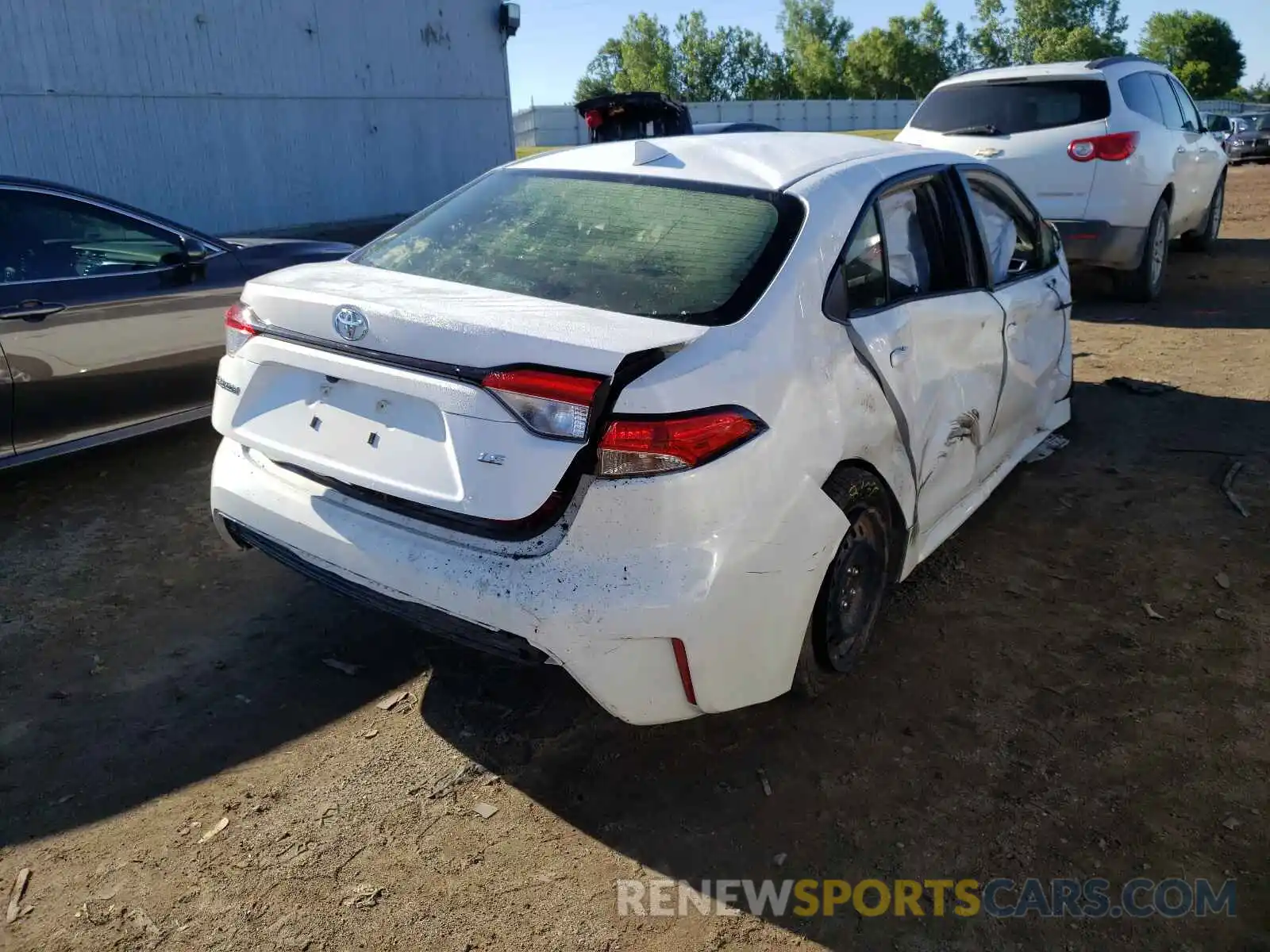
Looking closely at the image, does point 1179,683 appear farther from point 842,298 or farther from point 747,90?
point 747,90

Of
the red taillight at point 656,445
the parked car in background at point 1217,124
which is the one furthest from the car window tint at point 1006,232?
the parked car in background at point 1217,124

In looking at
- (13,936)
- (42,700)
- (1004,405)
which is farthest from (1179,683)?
(42,700)

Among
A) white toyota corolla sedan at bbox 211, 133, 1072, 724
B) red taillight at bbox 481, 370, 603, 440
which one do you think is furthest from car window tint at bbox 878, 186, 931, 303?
red taillight at bbox 481, 370, 603, 440

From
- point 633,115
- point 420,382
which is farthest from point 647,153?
point 633,115

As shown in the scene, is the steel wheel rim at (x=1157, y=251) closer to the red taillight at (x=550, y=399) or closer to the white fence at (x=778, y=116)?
the red taillight at (x=550, y=399)

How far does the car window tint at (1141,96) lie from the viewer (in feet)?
26.8

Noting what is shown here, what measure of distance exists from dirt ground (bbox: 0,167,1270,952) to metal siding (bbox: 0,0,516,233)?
10114 millimetres

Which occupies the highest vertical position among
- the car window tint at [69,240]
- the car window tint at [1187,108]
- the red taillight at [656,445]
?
the car window tint at [1187,108]

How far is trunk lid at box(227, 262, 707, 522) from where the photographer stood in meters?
2.40

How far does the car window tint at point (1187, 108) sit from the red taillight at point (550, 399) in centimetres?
910

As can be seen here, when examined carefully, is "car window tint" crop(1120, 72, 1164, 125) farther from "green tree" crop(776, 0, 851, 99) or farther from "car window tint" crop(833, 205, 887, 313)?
"green tree" crop(776, 0, 851, 99)

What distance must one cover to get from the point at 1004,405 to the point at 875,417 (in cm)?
135

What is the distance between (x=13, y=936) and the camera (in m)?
2.28

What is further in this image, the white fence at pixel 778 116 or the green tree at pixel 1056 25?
the green tree at pixel 1056 25
